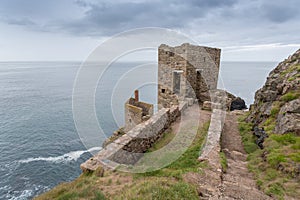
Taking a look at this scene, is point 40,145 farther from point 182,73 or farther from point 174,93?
point 182,73

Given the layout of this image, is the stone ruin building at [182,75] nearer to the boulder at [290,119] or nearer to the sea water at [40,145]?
the boulder at [290,119]

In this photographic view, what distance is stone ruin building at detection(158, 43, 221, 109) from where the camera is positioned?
13.1m

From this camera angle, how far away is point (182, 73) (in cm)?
1313

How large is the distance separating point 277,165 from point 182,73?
883 cm

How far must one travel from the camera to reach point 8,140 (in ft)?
87.9

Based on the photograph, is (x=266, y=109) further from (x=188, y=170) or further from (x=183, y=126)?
(x=188, y=170)

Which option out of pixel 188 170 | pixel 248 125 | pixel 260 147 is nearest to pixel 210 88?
pixel 248 125

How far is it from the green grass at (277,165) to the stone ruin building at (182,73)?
7.08 m

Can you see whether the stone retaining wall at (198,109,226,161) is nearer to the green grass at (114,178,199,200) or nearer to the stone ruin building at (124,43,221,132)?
the green grass at (114,178,199,200)

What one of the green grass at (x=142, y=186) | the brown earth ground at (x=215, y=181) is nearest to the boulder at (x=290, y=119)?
the brown earth ground at (x=215, y=181)

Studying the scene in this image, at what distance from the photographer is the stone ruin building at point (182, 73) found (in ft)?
42.9

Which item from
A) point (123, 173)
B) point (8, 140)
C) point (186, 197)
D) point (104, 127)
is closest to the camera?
point (186, 197)

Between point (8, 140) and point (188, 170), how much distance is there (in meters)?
32.2

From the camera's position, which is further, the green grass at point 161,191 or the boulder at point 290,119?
the boulder at point 290,119
